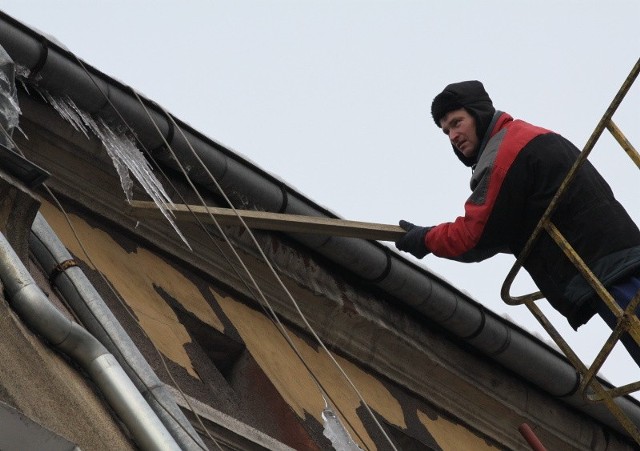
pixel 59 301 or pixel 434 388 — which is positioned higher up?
pixel 434 388

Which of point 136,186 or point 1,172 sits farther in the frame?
point 136,186

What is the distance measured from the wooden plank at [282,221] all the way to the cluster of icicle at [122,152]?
63mm

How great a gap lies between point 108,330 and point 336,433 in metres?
2.01

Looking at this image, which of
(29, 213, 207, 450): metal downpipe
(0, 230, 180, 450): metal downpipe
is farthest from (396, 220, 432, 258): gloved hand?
(0, 230, 180, 450): metal downpipe

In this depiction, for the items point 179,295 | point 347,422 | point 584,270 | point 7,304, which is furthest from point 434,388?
point 7,304

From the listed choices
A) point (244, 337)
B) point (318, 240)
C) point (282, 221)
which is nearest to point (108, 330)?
point (282, 221)

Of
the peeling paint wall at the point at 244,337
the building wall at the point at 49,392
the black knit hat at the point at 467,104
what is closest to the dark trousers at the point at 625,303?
the black knit hat at the point at 467,104

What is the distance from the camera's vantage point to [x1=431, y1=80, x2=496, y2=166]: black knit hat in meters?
7.27

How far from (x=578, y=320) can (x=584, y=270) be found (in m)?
0.37

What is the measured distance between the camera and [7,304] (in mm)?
4703

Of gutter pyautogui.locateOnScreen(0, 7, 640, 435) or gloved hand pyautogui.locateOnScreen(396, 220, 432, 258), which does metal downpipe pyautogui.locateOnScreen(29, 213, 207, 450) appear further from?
gloved hand pyautogui.locateOnScreen(396, 220, 432, 258)

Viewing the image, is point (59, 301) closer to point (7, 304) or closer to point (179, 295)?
point (7, 304)

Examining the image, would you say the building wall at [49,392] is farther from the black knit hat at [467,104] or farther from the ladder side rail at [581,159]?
the black knit hat at [467,104]

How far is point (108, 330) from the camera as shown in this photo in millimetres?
5316
